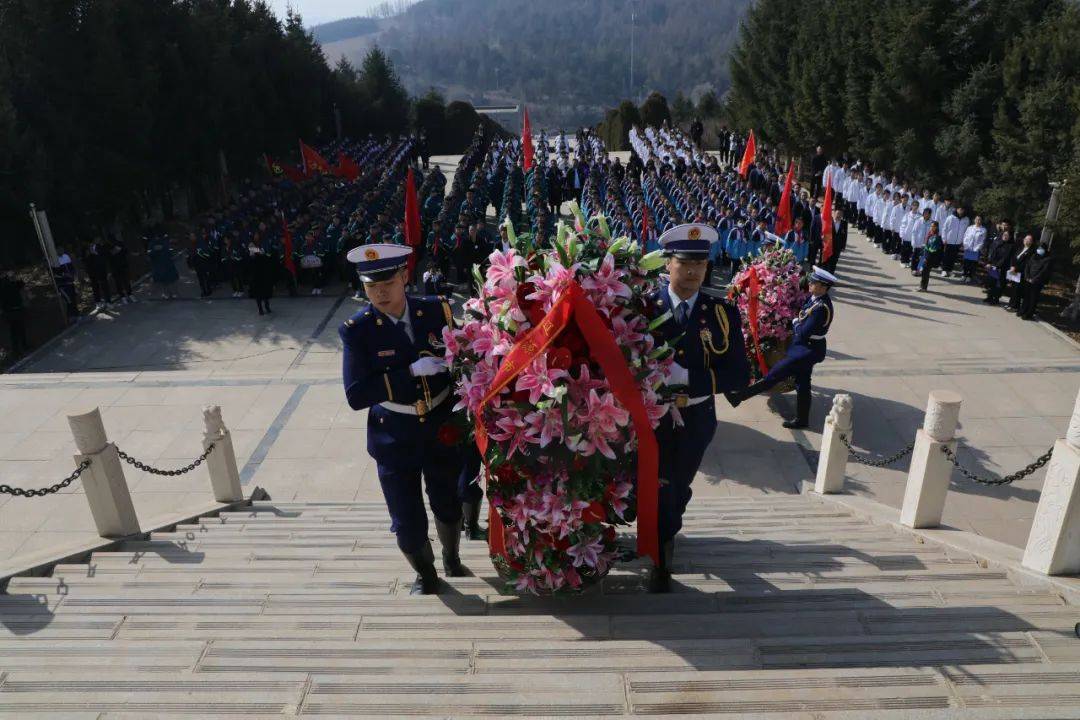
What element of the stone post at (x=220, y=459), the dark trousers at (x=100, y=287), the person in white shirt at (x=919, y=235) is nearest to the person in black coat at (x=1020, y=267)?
the person in white shirt at (x=919, y=235)

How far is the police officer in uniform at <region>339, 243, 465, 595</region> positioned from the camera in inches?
159

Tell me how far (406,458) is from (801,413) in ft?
17.4

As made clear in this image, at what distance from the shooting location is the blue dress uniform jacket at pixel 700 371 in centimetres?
433

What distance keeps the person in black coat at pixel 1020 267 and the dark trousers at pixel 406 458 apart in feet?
37.2

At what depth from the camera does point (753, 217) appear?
48.7ft

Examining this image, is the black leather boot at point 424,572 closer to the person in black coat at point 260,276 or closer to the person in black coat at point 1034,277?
the person in black coat at point 260,276

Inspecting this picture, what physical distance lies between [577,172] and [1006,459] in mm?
16090

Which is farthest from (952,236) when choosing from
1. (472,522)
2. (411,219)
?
(472,522)

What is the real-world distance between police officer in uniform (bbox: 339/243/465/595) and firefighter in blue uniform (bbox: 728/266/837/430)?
4.22m

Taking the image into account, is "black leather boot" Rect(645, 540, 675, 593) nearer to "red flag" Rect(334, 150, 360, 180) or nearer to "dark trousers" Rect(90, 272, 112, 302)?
"dark trousers" Rect(90, 272, 112, 302)

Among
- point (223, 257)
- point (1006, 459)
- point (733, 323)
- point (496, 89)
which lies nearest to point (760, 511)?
point (733, 323)

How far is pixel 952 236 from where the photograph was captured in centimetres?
1406

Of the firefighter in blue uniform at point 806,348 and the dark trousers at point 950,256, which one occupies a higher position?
the firefighter in blue uniform at point 806,348

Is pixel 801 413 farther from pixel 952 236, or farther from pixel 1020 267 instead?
pixel 952 236
